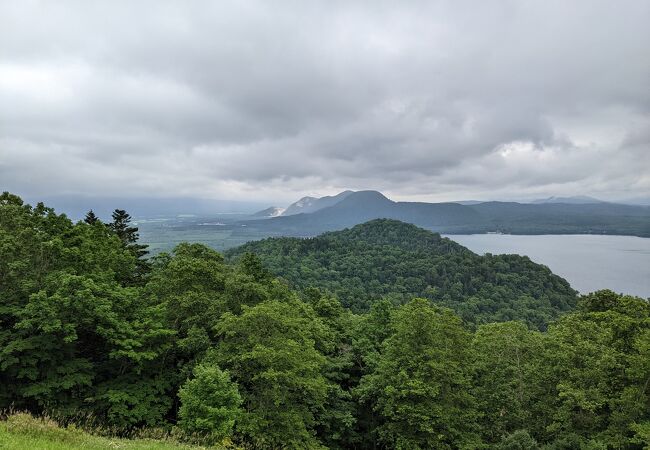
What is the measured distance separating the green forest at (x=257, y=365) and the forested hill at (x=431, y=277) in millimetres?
82053

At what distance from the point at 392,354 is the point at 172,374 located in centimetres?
1218

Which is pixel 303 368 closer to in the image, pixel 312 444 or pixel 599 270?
pixel 312 444

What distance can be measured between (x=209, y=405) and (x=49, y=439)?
6358 millimetres

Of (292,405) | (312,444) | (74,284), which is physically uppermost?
(74,284)

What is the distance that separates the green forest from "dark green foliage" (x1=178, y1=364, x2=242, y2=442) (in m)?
0.06

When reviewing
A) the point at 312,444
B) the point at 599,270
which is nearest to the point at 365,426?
the point at 312,444

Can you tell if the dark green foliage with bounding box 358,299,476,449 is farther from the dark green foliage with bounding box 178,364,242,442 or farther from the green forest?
the dark green foliage with bounding box 178,364,242,442

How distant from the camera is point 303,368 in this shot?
18.4 metres

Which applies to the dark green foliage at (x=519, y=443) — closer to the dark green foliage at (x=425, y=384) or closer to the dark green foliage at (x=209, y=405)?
the dark green foliage at (x=425, y=384)

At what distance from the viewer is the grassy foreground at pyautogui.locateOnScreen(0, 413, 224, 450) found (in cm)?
834

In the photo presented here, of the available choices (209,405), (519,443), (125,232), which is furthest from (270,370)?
(125,232)

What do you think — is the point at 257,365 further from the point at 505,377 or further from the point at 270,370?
the point at 505,377

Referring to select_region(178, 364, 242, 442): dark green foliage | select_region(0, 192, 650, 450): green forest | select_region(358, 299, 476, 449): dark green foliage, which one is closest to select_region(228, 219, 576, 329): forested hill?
select_region(0, 192, 650, 450): green forest

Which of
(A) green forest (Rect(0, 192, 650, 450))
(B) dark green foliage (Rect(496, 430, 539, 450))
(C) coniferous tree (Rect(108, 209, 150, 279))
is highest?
(C) coniferous tree (Rect(108, 209, 150, 279))
